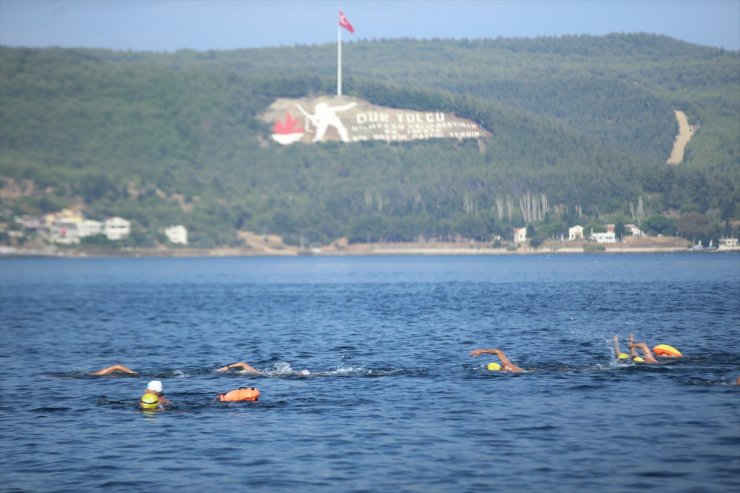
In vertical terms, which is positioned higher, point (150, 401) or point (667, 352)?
point (667, 352)

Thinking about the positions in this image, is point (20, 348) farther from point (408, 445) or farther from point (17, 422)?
point (408, 445)

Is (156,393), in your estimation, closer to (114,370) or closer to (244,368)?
(244,368)

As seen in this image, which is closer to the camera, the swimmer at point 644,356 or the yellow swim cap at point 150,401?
the yellow swim cap at point 150,401

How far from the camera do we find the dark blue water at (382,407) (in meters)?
27.5

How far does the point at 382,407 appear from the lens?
36594mm

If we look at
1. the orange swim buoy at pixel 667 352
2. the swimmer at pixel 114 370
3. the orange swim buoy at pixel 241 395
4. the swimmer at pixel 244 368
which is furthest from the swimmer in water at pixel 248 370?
the orange swim buoy at pixel 667 352

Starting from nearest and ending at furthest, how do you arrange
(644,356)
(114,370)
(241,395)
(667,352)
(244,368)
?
(241,395), (244,368), (644,356), (114,370), (667,352)

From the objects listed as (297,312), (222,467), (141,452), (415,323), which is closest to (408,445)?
(222,467)

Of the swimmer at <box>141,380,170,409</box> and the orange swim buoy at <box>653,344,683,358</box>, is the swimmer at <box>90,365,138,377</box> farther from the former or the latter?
the orange swim buoy at <box>653,344,683,358</box>

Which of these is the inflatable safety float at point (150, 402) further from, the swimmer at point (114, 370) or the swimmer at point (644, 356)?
the swimmer at point (644, 356)

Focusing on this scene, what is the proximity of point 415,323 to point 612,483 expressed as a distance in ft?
152

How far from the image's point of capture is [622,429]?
3181 centimetres

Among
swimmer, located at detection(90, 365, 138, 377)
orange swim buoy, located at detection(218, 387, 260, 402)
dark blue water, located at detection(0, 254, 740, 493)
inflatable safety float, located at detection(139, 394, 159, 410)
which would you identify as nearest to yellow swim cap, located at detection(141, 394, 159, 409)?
inflatable safety float, located at detection(139, 394, 159, 410)

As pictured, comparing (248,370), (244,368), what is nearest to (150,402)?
(248,370)
